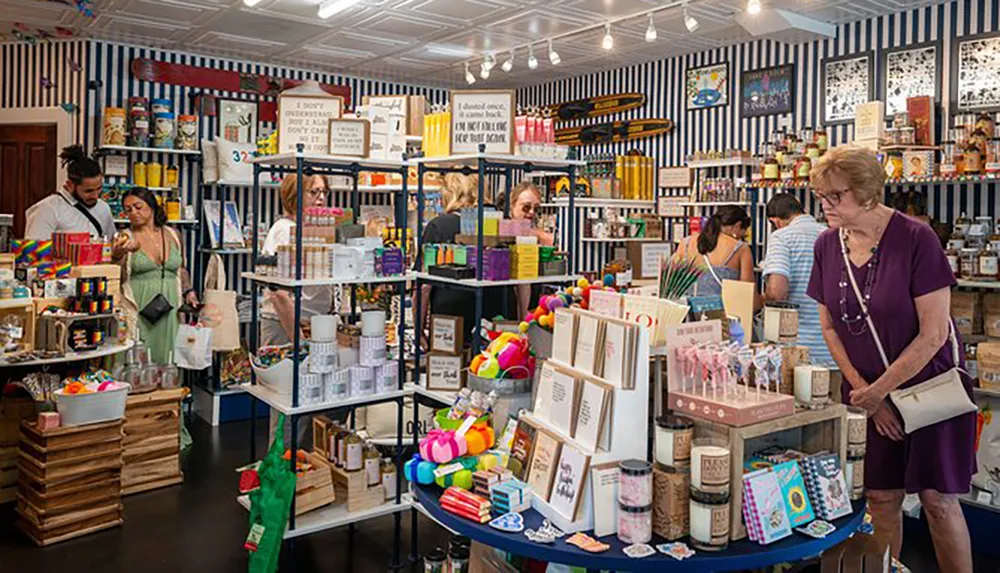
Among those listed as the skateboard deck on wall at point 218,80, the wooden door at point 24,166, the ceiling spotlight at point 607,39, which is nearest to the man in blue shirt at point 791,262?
the ceiling spotlight at point 607,39

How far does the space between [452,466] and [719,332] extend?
858mm

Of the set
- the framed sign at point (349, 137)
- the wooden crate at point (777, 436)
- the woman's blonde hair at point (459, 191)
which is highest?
the framed sign at point (349, 137)

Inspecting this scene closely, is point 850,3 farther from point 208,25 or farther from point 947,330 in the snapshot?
point 208,25

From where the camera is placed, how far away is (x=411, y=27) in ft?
21.9

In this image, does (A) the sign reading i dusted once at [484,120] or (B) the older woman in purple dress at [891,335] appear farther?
(A) the sign reading i dusted once at [484,120]

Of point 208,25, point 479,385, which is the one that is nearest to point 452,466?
point 479,385

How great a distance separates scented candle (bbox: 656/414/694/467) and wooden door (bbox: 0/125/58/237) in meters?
7.05

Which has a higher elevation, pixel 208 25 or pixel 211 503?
pixel 208 25

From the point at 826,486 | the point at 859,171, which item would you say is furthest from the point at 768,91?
the point at 826,486

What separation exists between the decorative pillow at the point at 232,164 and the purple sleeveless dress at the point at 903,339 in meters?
5.67

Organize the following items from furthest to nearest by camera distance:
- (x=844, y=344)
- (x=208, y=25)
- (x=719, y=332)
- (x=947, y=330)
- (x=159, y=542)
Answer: (x=208, y=25), (x=159, y=542), (x=844, y=344), (x=947, y=330), (x=719, y=332)

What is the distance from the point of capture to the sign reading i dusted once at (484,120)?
148 inches

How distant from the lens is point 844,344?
2.96 meters

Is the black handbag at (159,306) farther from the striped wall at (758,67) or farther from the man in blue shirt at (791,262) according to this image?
the striped wall at (758,67)
